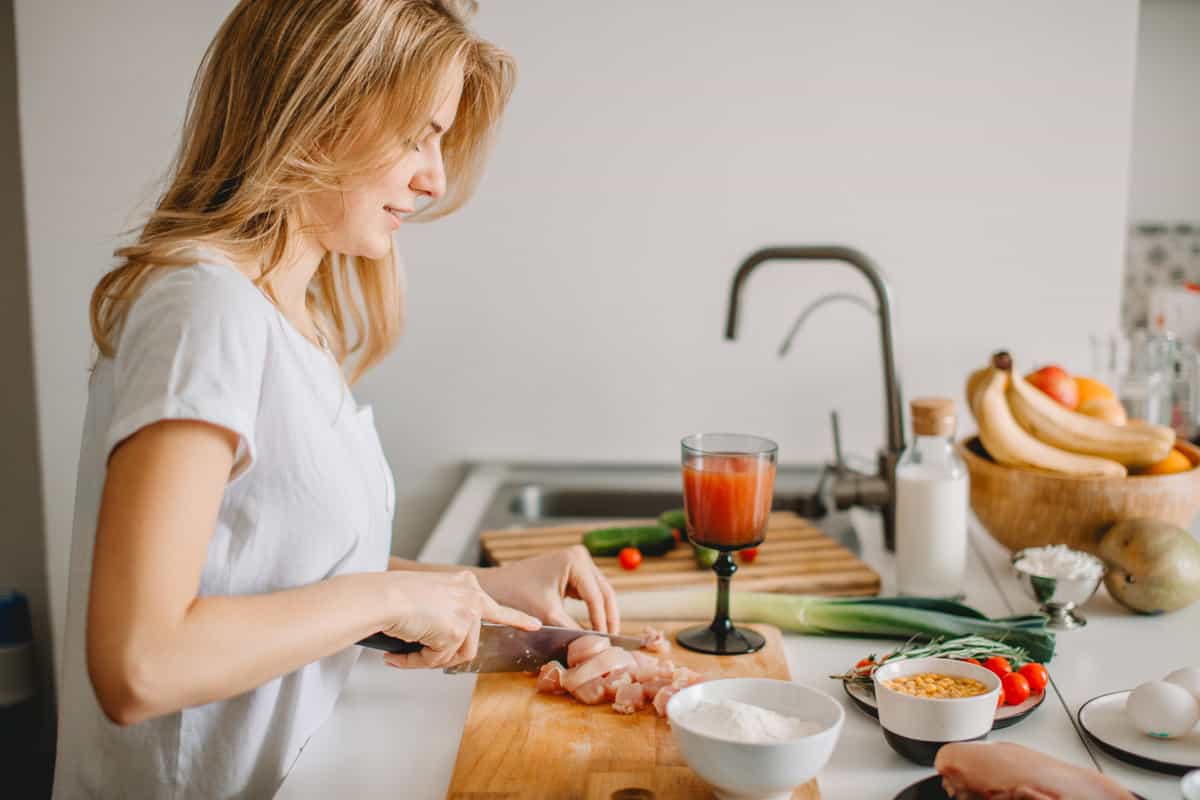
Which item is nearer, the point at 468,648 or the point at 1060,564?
the point at 468,648

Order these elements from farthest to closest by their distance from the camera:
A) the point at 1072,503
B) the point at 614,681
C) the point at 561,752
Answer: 1. the point at 1072,503
2. the point at 614,681
3. the point at 561,752

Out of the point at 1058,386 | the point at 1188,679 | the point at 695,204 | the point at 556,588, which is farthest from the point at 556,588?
the point at 695,204

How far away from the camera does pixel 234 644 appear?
2.72 feet

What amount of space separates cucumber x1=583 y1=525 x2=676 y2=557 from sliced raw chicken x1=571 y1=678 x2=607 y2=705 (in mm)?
545

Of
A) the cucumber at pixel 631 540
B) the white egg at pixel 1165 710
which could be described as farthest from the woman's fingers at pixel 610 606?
the white egg at pixel 1165 710

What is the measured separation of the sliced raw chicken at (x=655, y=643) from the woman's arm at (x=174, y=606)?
45cm

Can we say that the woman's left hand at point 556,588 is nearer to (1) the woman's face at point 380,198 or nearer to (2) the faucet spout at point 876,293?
(1) the woman's face at point 380,198

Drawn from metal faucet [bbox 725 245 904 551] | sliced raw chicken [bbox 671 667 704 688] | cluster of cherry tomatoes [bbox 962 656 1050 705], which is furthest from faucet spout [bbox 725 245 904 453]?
sliced raw chicken [bbox 671 667 704 688]

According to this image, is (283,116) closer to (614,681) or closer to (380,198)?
(380,198)

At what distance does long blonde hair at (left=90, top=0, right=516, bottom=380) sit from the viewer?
3.29 feet

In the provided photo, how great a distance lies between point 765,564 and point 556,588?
45 cm

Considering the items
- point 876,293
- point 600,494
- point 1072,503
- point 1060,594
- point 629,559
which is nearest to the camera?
point 1060,594

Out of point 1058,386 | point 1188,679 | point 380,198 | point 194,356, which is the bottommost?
point 1188,679

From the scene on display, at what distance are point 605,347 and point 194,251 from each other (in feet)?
4.62
